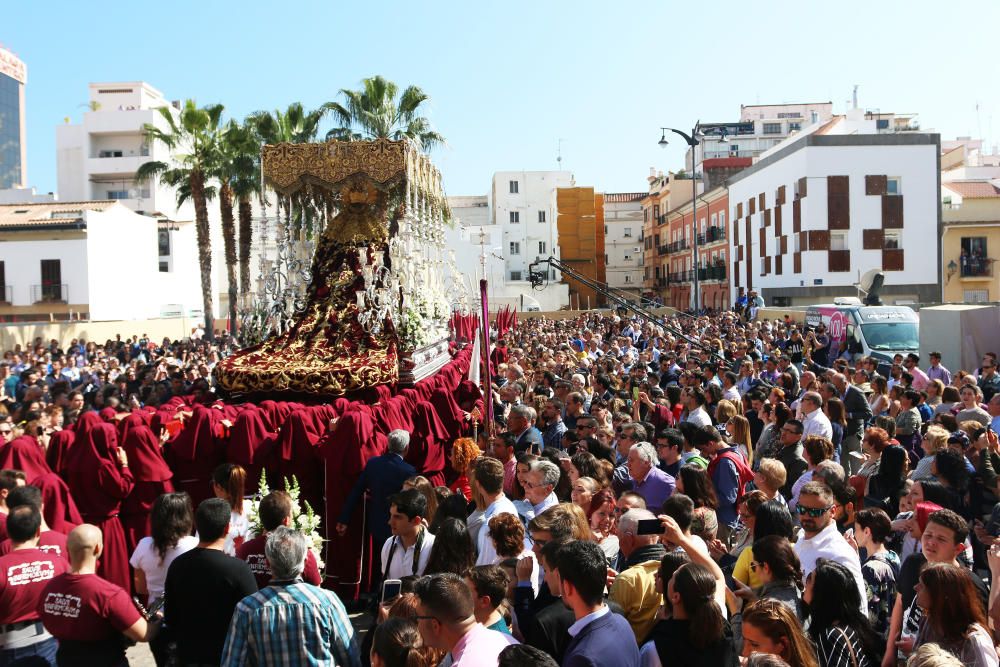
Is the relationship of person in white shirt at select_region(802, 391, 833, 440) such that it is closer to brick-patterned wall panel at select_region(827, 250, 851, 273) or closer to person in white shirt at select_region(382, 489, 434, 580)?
person in white shirt at select_region(382, 489, 434, 580)

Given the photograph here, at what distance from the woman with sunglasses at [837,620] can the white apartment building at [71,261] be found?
3173 cm

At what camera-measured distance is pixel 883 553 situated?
459 centimetres

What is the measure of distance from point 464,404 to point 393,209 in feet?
14.9

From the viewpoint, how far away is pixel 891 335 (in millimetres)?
16797

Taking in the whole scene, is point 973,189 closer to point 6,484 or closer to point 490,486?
point 490,486

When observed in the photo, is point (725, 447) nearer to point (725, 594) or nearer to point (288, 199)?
point (725, 594)

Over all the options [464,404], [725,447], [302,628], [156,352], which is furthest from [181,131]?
[302,628]

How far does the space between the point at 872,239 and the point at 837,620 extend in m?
34.6

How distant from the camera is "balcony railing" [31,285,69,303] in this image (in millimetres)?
31672

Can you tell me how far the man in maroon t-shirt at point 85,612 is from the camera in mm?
3914

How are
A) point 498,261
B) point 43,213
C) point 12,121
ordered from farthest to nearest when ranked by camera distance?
point 12,121
point 498,261
point 43,213

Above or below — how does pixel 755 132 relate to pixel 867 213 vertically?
above

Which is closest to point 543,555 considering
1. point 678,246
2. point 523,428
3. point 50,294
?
point 523,428

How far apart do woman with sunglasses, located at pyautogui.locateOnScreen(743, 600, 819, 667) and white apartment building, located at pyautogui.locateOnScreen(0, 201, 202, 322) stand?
31882 mm
